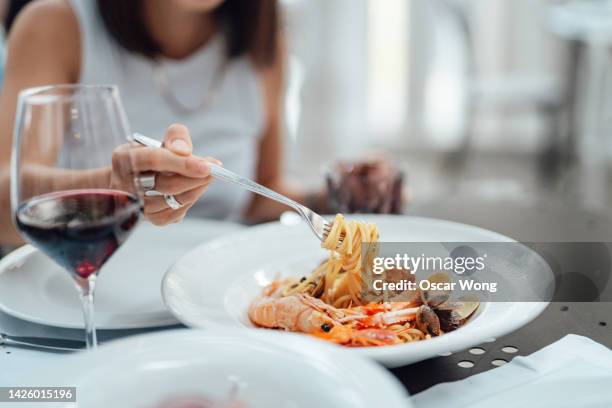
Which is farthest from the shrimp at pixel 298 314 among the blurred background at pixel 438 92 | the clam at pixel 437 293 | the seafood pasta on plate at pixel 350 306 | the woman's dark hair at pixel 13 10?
the blurred background at pixel 438 92

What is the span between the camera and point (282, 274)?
3.30 ft

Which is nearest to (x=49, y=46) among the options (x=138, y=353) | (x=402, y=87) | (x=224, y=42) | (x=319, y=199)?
(x=224, y=42)

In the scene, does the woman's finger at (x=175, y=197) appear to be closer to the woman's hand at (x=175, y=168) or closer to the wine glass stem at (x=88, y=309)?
the woman's hand at (x=175, y=168)

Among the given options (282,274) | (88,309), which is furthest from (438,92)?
(88,309)

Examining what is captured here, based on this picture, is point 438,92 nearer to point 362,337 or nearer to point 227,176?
point 227,176

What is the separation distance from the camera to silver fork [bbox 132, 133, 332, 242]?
87 centimetres

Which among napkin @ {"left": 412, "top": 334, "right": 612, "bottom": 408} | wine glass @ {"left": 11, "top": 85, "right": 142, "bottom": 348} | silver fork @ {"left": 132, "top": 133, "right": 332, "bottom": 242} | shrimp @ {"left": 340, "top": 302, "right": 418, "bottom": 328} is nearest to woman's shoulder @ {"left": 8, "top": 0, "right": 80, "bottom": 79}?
silver fork @ {"left": 132, "top": 133, "right": 332, "bottom": 242}

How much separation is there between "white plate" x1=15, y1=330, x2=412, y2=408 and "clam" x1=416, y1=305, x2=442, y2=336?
238 mm

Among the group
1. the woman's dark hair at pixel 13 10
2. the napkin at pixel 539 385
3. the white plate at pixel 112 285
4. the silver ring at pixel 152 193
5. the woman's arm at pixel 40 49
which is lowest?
the napkin at pixel 539 385

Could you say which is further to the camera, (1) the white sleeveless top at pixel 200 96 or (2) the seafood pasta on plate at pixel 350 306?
(1) the white sleeveless top at pixel 200 96

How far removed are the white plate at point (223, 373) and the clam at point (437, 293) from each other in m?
0.27

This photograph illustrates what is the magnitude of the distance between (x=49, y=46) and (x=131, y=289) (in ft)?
2.70

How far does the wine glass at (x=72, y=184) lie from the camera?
0.69 meters

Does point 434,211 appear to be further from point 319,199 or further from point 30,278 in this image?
point 30,278
